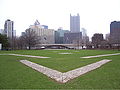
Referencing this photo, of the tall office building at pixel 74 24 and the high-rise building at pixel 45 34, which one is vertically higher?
the tall office building at pixel 74 24

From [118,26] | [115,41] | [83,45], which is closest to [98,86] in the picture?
[115,41]

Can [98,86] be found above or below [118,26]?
below

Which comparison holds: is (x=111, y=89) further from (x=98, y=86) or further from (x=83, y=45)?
(x=83, y=45)

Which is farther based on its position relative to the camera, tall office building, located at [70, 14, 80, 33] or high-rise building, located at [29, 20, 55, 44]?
tall office building, located at [70, 14, 80, 33]

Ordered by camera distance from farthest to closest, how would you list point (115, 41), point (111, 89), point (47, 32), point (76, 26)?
point (76, 26) < point (47, 32) < point (115, 41) < point (111, 89)

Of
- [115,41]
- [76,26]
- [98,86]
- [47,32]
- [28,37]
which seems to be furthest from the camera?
[76,26]

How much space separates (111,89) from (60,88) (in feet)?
7.58

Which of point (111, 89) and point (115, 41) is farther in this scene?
point (115, 41)

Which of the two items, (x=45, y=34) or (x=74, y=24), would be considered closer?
(x=45, y=34)

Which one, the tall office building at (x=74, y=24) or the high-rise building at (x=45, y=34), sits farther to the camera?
the tall office building at (x=74, y=24)

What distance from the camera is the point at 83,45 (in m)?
79.5

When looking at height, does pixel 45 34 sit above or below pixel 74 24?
below

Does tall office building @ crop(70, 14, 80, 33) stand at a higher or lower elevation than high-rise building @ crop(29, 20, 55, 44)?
higher

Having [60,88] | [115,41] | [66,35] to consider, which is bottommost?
[60,88]
